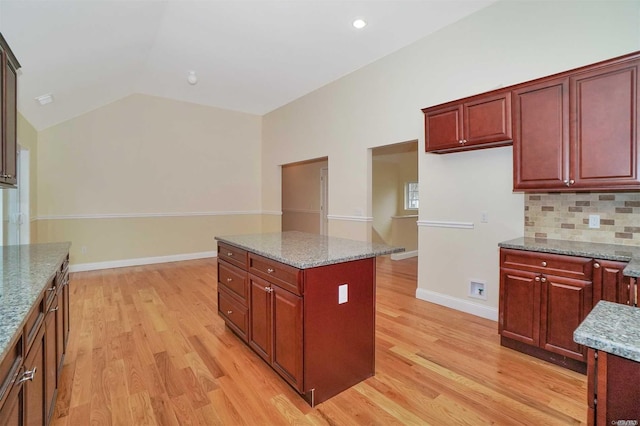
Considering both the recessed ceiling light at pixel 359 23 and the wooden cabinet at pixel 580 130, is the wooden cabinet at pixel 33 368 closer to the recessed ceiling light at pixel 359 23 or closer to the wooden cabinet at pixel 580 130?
the wooden cabinet at pixel 580 130

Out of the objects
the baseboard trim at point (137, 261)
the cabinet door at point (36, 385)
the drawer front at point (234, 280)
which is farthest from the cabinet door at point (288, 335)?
the baseboard trim at point (137, 261)

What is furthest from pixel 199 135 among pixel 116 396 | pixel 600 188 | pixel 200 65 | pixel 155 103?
pixel 600 188

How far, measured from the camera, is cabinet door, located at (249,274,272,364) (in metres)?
2.21

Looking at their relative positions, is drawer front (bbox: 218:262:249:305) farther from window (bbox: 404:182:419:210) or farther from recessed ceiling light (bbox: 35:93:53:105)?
window (bbox: 404:182:419:210)

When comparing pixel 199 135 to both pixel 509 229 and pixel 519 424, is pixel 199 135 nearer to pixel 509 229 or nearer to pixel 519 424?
pixel 509 229

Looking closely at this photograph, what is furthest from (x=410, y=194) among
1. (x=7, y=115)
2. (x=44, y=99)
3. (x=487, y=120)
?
(x=7, y=115)

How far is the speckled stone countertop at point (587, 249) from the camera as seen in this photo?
1958mm

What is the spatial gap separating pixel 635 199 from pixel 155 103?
6.80 m

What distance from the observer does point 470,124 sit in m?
3.03

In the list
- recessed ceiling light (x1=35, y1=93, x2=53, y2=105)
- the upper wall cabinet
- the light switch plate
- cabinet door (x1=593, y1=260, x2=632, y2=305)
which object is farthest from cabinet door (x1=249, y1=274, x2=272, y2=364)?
recessed ceiling light (x1=35, y1=93, x2=53, y2=105)

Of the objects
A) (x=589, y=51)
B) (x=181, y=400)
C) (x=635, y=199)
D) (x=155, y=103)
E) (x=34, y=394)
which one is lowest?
(x=181, y=400)

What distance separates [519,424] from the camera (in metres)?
1.76

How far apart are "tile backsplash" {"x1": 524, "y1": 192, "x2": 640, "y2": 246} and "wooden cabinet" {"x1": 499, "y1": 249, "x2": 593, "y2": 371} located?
23.3 inches

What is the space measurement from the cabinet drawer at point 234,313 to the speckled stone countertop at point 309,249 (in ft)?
1.72
